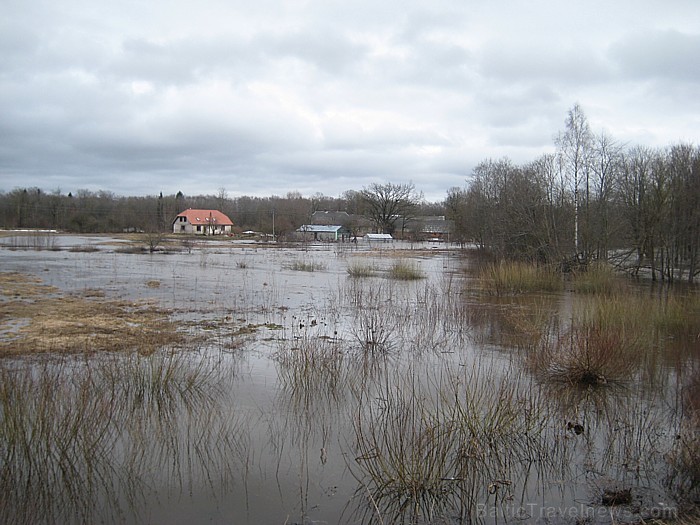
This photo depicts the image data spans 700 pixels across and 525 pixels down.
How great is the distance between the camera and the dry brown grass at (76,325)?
32.9 ft

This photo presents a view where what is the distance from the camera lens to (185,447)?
596 centimetres

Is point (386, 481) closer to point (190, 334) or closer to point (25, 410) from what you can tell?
point (25, 410)

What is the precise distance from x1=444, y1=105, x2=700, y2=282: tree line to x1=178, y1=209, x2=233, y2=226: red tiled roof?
83.3 m

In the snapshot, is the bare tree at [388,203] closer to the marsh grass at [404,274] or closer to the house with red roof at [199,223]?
the house with red roof at [199,223]

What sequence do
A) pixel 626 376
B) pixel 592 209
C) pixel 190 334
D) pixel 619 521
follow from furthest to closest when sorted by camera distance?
pixel 592 209 < pixel 190 334 < pixel 626 376 < pixel 619 521

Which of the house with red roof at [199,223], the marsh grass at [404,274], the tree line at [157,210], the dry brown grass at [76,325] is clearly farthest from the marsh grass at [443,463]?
the house with red roof at [199,223]

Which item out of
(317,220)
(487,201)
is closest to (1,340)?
(487,201)

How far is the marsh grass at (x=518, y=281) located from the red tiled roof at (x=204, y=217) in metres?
89.6

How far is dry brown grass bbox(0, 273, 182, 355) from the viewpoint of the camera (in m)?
10.0

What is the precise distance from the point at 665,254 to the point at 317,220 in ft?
296

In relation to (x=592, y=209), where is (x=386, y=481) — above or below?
below

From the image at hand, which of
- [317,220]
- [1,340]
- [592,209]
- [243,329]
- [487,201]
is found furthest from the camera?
[317,220]

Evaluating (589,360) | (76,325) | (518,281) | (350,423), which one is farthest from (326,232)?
(350,423)

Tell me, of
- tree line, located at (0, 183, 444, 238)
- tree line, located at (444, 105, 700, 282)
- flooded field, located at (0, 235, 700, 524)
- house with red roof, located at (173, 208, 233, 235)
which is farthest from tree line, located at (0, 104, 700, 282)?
house with red roof, located at (173, 208, 233, 235)
